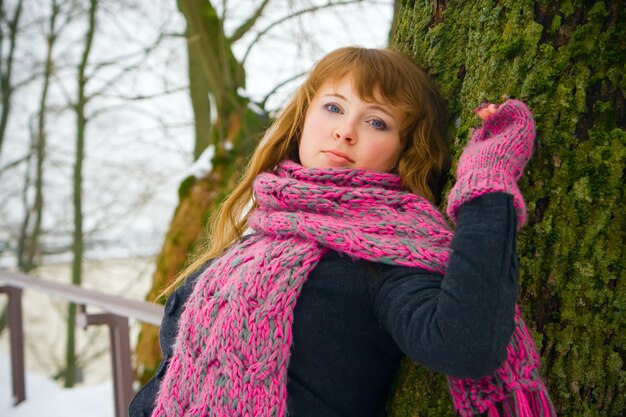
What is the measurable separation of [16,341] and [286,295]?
11.9 ft

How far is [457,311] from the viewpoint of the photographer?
1.10m

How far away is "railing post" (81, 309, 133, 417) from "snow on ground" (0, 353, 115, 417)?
394mm

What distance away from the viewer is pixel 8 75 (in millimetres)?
9945

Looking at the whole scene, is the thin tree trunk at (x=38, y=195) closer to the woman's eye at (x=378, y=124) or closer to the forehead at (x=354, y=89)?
the forehead at (x=354, y=89)

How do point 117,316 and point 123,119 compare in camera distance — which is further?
point 123,119

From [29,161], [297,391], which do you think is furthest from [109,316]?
[29,161]

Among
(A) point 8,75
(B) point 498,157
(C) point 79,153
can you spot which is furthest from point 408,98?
(A) point 8,75

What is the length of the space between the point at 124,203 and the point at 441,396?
10.5 meters

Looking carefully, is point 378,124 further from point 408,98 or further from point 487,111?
point 487,111

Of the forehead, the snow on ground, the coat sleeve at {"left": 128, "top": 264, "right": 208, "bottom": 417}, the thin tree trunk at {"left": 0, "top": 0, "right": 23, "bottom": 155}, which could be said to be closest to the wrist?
the forehead

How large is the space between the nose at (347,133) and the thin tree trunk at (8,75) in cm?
952

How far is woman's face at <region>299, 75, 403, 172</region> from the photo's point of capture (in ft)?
4.90

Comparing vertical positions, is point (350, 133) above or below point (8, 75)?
above

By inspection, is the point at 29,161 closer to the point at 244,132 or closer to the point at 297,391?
the point at 244,132
